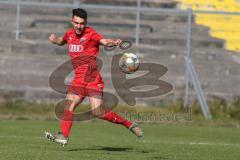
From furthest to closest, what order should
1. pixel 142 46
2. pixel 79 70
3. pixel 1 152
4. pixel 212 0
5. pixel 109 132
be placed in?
pixel 212 0 → pixel 142 46 → pixel 109 132 → pixel 79 70 → pixel 1 152

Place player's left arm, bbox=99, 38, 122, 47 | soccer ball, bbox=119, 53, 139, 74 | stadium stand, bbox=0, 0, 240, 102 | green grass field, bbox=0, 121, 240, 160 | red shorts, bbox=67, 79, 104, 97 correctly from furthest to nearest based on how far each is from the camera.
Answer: stadium stand, bbox=0, 0, 240, 102 → red shorts, bbox=67, 79, 104, 97 → soccer ball, bbox=119, 53, 139, 74 → player's left arm, bbox=99, 38, 122, 47 → green grass field, bbox=0, 121, 240, 160

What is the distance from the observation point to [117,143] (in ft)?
48.5

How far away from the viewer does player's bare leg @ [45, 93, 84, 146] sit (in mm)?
12531

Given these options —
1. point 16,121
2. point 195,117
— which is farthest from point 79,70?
point 195,117

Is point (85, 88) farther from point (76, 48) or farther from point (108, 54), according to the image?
point (108, 54)

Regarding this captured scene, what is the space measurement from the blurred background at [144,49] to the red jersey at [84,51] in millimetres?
8372

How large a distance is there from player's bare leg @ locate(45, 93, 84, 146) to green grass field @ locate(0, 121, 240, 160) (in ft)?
0.63

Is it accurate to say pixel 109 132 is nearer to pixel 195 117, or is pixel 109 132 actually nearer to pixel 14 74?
pixel 195 117

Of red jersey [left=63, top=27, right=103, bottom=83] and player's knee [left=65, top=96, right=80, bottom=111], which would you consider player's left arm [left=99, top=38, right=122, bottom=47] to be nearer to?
red jersey [left=63, top=27, right=103, bottom=83]

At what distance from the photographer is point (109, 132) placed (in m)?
17.9

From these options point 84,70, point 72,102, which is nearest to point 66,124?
point 72,102

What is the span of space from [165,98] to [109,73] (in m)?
1.97

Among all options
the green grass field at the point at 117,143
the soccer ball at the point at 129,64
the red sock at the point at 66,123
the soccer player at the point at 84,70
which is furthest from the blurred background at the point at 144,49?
the soccer ball at the point at 129,64

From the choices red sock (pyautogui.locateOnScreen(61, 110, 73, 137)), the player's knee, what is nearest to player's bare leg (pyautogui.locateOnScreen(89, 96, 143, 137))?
the player's knee
